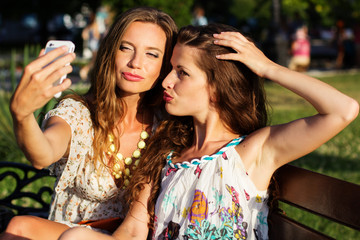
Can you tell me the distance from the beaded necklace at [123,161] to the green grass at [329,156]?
0.89 metres

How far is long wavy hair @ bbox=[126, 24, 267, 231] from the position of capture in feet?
7.72

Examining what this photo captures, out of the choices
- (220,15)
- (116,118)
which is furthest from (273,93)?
(220,15)

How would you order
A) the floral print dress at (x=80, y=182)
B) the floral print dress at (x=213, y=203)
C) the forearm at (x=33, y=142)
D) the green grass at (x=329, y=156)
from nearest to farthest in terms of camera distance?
1. the forearm at (x=33, y=142)
2. the floral print dress at (x=213, y=203)
3. the floral print dress at (x=80, y=182)
4. the green grass at (x=329, y=156)

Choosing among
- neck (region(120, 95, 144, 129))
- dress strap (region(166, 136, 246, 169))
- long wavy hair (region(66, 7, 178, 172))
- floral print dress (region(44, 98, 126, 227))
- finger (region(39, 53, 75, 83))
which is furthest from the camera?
neck (region(120, 95, 144, 129))

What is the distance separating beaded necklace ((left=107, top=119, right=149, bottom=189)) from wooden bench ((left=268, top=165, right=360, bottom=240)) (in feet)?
2.99

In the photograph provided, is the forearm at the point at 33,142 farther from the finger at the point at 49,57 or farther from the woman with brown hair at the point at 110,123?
the woman with brown hair at the point at 110,123

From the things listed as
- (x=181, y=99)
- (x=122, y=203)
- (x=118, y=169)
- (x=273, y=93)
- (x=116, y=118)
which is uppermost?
(x=181, y=99)

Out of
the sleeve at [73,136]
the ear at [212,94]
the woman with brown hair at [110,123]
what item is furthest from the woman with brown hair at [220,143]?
the sleeve at [73,136]

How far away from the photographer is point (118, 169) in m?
2.74

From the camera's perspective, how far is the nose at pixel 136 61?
2.61 m

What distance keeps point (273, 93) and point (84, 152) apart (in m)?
10.1

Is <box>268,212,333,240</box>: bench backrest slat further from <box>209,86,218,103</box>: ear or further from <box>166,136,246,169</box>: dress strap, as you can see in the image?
<box>209,86,218,103</box>: ear

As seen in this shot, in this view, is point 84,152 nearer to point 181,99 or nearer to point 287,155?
point 181,99

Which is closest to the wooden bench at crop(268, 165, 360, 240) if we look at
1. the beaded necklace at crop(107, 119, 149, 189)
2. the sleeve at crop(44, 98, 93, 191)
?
the beaded necklace at crop(107, 119, 149, 189)
